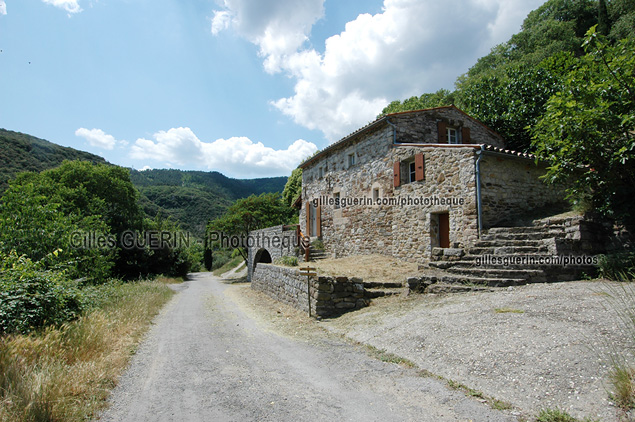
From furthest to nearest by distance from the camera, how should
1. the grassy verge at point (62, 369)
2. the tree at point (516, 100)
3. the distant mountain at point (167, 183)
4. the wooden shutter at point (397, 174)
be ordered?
1. the distant mountain at point (167, 183)
2. the tree at point (516, 100)
3. the wooden shutter at point (397, 174)
4. the grassy verge at point (62, 369)

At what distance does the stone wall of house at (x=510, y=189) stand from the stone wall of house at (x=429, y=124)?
407 cm

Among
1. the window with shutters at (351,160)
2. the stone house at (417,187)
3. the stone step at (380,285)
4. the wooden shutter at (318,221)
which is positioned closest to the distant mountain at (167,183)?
the wooden shutter at (318,221)

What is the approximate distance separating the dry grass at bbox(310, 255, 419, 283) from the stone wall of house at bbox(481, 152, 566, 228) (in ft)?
9.16

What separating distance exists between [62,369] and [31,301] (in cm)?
174

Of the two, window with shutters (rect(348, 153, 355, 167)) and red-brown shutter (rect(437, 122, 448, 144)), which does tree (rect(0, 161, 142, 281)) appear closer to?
window with shutters (rect(348, 153, 355, 167))

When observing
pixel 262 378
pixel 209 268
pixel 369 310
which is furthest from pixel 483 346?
pixel 209 268

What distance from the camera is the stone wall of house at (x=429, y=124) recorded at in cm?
1368

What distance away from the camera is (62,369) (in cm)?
393

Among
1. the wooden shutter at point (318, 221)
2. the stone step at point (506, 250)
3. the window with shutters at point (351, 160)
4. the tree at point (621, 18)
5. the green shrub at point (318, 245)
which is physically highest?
the tree at point (621, 18)

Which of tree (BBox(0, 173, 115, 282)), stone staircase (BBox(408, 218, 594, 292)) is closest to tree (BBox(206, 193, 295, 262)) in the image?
tree (BBox(0, 173, 115, 282))

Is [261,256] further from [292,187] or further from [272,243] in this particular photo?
[292,187]

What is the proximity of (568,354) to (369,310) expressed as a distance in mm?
4203

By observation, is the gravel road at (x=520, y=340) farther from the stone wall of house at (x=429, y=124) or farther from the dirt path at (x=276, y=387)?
the stone wall of house at (x=429, y=124)

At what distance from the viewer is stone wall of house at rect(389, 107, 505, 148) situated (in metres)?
13.7
